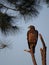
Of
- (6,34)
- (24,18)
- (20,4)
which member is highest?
(20,4)

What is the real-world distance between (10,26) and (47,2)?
0.49 m

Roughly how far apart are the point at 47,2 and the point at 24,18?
1.18 feet

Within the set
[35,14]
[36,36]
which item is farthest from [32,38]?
[35,14]

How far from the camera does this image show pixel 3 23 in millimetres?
2510

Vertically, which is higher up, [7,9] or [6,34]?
[7,9]

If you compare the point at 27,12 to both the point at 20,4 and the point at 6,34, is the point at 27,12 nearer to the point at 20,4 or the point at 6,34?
the point at 20,4

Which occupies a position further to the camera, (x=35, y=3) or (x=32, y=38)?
(x=35, y=3)

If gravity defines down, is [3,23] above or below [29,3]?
below

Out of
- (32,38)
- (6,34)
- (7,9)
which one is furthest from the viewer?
(6,34)

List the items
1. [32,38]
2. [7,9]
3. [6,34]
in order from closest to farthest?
[32,38]
[7,9]
[6,34]

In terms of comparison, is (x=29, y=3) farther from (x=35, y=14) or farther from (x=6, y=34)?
(x=6, y=34)

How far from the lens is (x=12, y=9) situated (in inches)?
97.7

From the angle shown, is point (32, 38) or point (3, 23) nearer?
point (32, 38)

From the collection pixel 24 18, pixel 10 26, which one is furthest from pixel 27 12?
pixel 10 26
